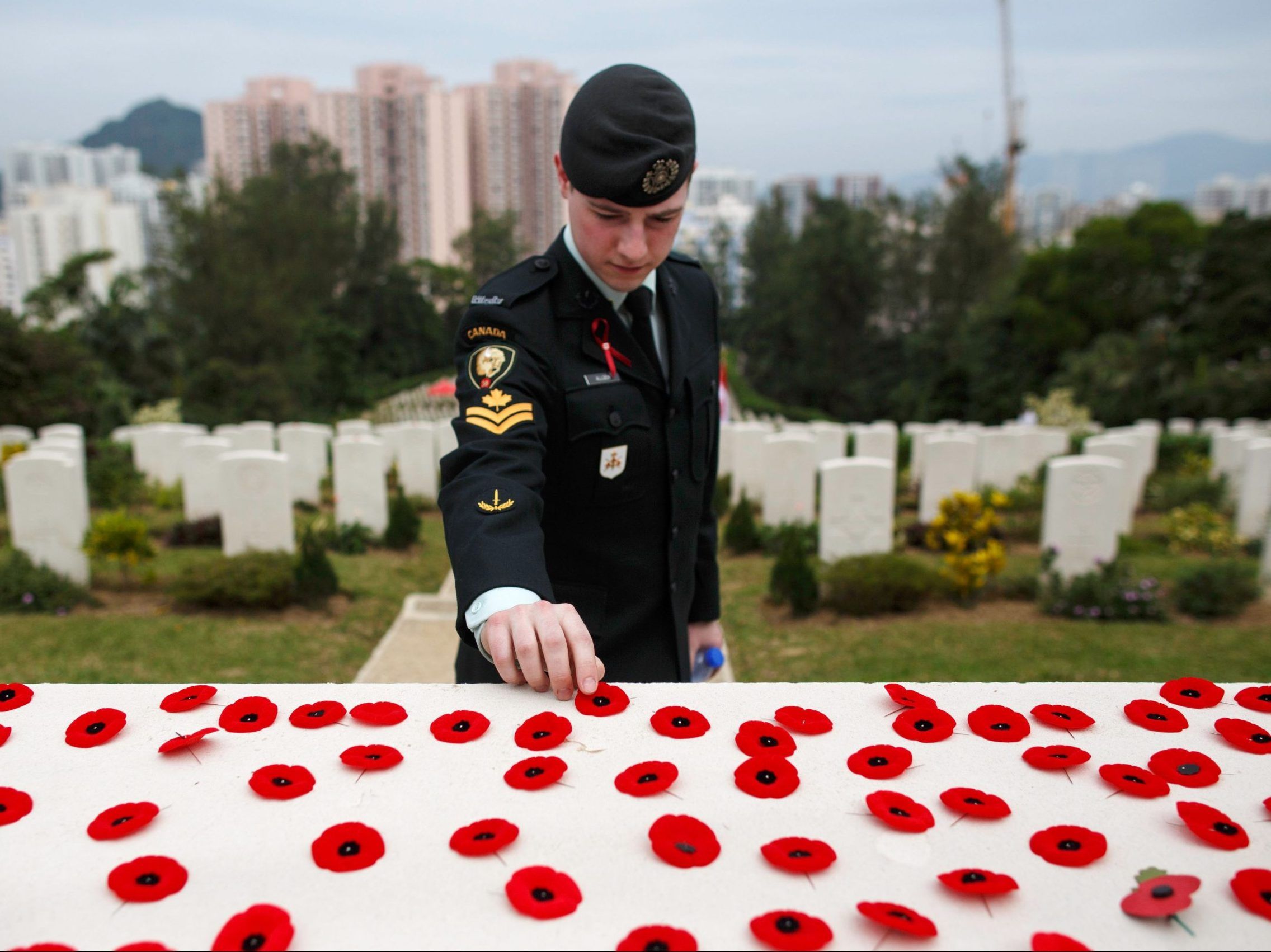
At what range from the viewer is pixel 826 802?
1156 mm

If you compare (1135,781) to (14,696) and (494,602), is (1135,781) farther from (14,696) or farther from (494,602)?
(14,696)

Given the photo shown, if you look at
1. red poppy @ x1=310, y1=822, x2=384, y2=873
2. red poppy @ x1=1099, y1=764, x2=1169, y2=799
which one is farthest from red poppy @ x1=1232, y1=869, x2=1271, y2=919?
red poppy @ x1=310, y1=822, x2=384, y2=873

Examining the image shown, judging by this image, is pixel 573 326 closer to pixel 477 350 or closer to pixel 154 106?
pixel 477 350

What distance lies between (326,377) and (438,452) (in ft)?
66.6

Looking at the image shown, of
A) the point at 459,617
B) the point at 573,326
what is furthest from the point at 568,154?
the point at 459,617

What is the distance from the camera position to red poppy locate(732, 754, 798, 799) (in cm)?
117

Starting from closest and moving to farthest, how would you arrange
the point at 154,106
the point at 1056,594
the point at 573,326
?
the point at 573,326 < the point at 1056,594 < the point at 154,106

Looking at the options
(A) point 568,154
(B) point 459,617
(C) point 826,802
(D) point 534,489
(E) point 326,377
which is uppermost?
(A) point 568,154

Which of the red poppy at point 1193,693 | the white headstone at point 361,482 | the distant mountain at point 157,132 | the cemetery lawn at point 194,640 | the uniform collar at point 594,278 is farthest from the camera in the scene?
the distant mountain at point 157,132

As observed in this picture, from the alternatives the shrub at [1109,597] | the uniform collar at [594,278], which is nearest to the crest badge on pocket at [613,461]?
the uniform collar at [594,278]

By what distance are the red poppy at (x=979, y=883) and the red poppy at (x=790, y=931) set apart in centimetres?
16

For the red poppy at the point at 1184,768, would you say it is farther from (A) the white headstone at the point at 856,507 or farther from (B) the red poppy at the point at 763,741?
(A) the white headstone at the point at 856,507

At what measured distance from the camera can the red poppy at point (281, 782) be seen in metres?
1.16

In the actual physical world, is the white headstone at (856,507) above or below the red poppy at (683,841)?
below
